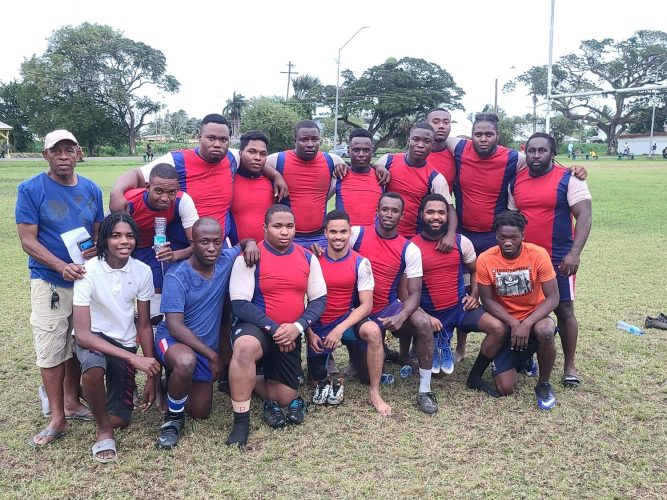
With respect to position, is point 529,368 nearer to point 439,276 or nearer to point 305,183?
point 439,276

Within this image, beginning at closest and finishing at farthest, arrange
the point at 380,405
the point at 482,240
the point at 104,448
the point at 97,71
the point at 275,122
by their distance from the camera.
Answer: the point at 104,448
the point at 380,405
the point at 482,240
the point at 275,122
the point at 97,71

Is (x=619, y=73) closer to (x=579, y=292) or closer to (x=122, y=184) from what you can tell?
(x=579, y=292)

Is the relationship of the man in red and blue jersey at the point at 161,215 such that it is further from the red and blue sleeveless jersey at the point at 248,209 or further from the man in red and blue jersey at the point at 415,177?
the man in red and blue jersey at the point at 415,177

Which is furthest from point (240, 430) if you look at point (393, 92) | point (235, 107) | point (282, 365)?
point (235, 107)

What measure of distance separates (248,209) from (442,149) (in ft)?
6.70

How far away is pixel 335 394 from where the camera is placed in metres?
4.77

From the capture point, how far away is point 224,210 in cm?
505

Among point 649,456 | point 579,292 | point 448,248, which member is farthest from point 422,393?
point 579,292

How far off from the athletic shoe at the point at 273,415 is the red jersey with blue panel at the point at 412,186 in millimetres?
2069

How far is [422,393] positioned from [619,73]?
263ft

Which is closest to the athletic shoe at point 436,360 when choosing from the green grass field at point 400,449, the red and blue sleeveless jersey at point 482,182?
the green grass field at point 400,449

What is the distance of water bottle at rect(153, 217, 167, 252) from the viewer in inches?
168

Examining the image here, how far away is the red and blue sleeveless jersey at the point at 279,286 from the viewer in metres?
4.49

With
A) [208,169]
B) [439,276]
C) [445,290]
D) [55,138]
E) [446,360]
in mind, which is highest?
[55,138]
